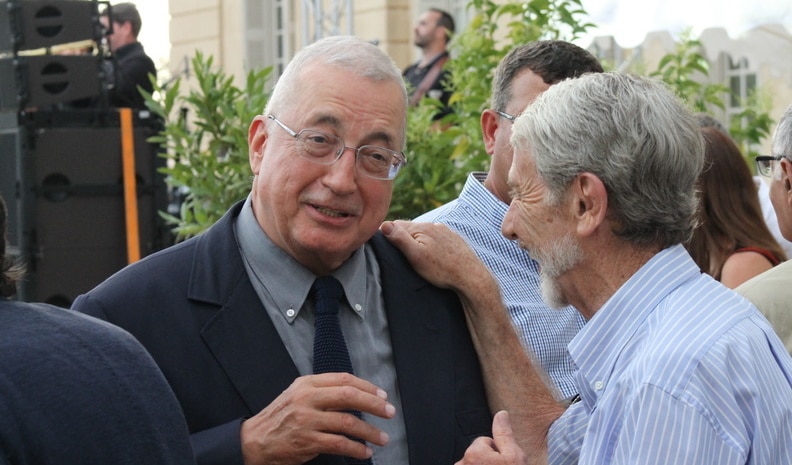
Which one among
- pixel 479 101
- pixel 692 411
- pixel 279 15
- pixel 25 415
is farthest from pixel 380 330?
pixel 279 15

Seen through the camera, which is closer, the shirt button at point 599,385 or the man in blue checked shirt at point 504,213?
the shirt button at point 599,385

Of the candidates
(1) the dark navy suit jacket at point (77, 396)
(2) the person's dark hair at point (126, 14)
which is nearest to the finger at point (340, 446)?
(1) the dark navy suit jacket at point (77, 396)

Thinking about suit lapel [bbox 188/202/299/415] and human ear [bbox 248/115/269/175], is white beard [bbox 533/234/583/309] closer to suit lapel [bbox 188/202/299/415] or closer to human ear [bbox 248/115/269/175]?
suit lapel [bbox 188/202/299/415]

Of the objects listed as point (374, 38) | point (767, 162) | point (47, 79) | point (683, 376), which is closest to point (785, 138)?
point (767, 162)

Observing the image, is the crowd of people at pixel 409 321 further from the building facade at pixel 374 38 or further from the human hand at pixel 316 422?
the building facade at pixel 374 38

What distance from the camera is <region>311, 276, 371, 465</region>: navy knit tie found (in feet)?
8.57

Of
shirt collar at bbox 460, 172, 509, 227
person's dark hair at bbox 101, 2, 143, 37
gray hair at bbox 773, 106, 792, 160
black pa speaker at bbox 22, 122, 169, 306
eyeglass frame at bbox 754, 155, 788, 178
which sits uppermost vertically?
gray hair at bbox 773, 106, 792, 160

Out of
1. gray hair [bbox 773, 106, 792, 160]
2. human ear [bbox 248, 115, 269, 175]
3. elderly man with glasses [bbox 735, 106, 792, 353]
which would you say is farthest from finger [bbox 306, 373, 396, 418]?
gray hair [bbox 773, 106, 792, 160]

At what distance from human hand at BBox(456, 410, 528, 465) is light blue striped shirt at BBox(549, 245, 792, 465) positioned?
267 millimetres

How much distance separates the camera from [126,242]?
27.9 ft

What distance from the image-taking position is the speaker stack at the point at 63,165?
8.20 m

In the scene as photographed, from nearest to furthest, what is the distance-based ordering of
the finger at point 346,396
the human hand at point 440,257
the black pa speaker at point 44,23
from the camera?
the finger at point 346,396 < the human hand at point 440,257 < the black pa speaker at point 44,23

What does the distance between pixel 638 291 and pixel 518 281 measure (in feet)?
3.42

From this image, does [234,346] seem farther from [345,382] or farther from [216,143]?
[216,143]
